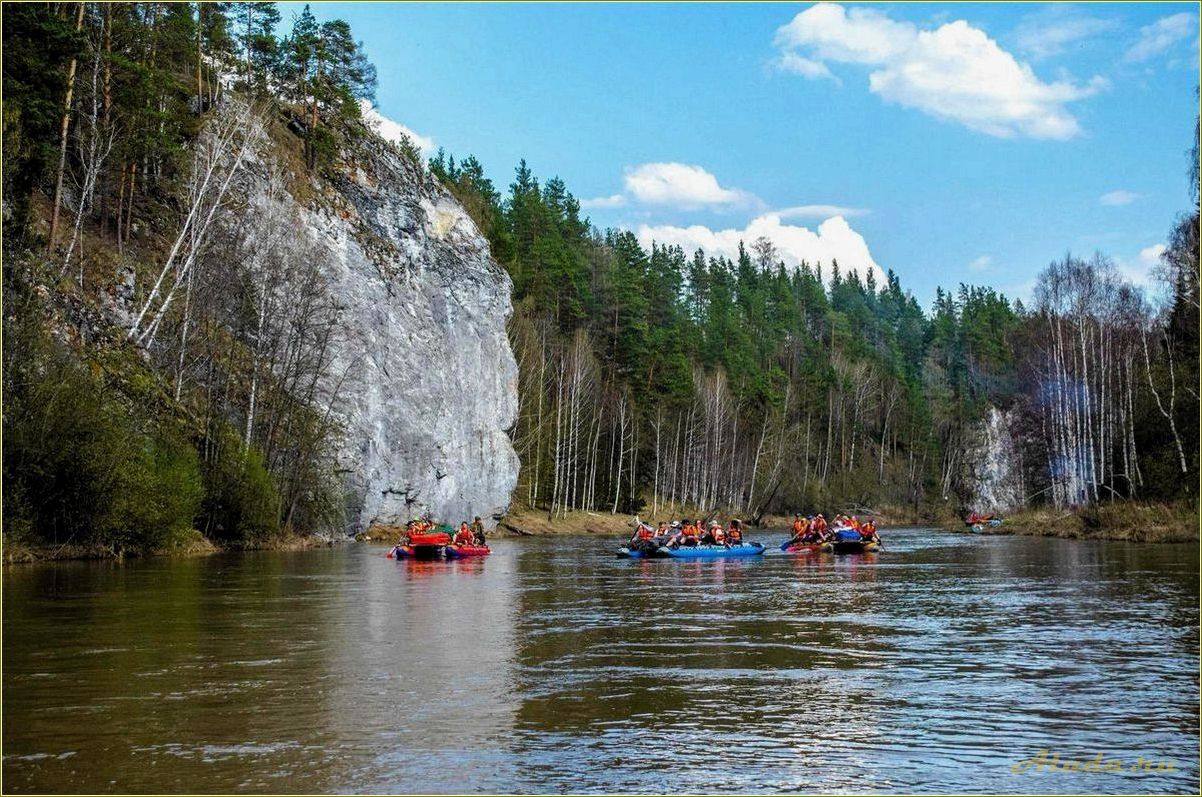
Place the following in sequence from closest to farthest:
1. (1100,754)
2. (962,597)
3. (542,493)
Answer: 1. (1100,754)
2. (962,597)
3. (542,493)

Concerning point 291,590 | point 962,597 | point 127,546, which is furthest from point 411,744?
point 127,546

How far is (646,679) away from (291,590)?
41.1ft

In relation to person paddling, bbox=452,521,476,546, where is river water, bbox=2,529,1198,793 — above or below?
below

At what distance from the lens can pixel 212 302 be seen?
43.0 meters

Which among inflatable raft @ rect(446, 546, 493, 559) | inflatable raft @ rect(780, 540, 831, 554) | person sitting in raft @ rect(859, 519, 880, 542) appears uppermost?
person sitting in raft @ rect(859, 519, 880, 542)

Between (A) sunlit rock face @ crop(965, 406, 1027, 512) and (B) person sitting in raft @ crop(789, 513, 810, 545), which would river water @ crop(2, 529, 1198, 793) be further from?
(A) sunlit rock face @ crop(965, 406, 1027, 512)

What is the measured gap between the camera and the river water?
8.01m

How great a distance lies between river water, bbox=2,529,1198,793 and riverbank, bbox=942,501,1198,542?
61.0 feet

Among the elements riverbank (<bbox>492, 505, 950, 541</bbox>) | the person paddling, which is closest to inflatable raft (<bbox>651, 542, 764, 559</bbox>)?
the person paddling

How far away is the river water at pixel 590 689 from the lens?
8.01m

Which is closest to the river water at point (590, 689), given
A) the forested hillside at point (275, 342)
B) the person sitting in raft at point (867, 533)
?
the forested hillside at point (275, 342)

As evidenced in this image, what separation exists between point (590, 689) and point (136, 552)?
23.6 meters

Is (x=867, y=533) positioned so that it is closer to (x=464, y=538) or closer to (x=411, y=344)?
(x=464, y=538)

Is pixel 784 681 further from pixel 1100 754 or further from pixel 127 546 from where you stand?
pixel 127 546
